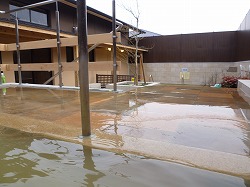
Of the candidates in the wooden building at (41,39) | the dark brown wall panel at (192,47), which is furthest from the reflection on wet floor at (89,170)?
the dark brown wall panel at (192,47)

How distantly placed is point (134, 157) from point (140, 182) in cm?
31

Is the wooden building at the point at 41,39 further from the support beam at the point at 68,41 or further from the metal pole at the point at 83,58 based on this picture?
the metal pole at the point at 83,58

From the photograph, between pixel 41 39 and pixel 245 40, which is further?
pixel 245 40

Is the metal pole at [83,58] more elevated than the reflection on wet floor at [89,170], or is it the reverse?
the metal pole at [83,58]

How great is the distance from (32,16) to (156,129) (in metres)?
8.79

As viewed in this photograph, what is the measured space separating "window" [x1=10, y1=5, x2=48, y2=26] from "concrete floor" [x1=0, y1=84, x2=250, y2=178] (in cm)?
636

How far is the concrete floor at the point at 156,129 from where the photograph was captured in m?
1.54

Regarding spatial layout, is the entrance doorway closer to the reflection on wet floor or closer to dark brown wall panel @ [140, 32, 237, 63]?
dark brown wall panel @ [140, 32, 237, 63]

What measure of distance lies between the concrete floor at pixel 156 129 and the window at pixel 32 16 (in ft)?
20.9

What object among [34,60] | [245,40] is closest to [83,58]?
[34,60]

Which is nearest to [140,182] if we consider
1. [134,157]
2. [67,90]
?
[134,157]

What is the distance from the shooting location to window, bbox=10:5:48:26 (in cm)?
844

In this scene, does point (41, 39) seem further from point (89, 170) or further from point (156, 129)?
point (89, 170)

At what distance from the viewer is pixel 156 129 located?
85.6 inches
